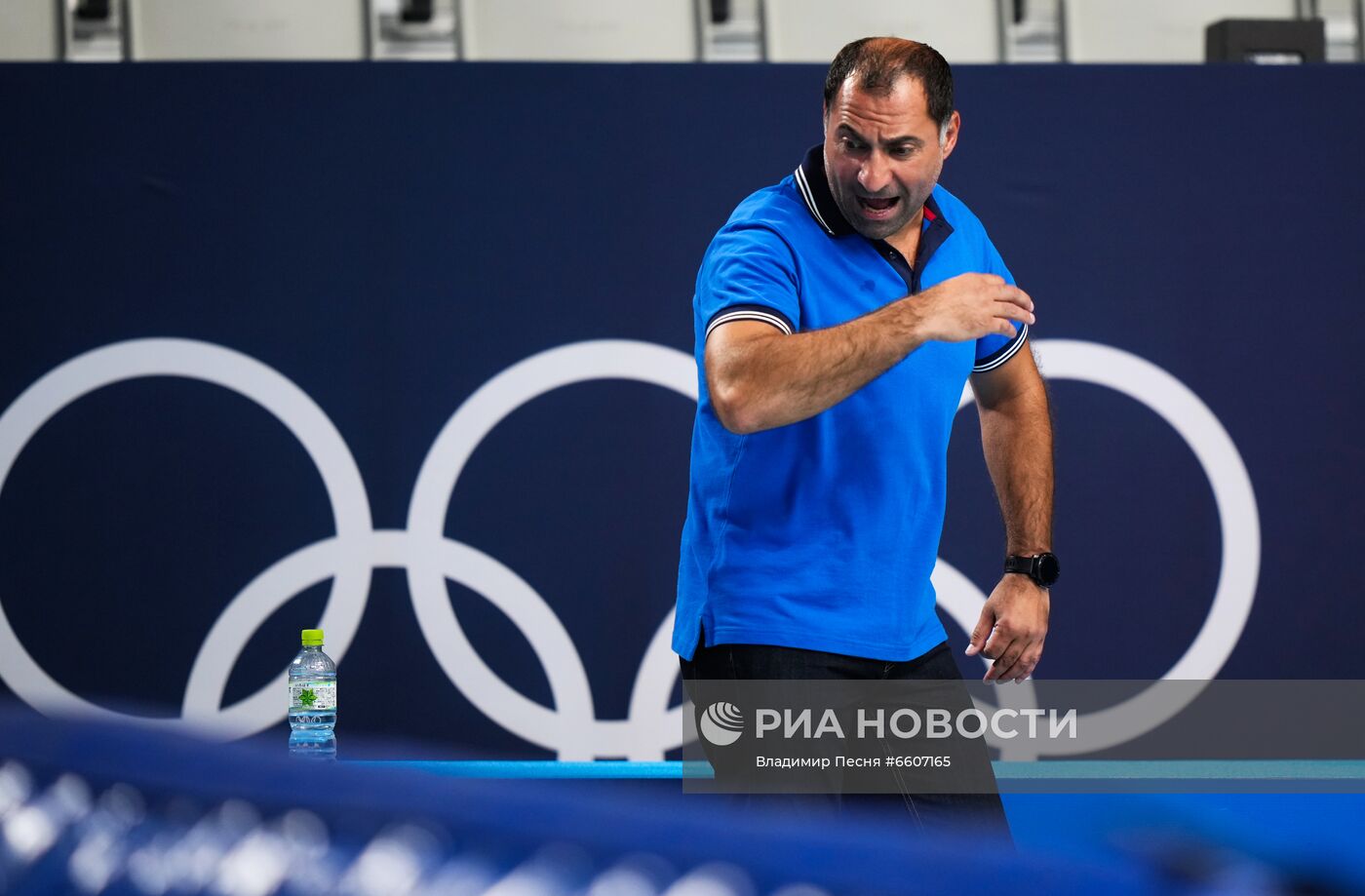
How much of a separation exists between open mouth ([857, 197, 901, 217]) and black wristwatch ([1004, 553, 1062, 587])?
0.56 m

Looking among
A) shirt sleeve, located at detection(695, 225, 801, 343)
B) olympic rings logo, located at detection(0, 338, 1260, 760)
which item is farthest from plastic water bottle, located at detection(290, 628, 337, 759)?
shirt sleeve, located at detection(695, 225, 801, 343)

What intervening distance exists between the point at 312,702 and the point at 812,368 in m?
1.80

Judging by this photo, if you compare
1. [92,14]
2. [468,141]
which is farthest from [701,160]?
[92,14]

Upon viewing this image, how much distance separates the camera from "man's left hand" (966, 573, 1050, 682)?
2121 mm

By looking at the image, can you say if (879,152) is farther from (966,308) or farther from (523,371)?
(523,371)

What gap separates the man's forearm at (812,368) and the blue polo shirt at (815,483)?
10cm

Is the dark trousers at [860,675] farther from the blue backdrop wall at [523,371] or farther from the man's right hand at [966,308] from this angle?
the blue backdrop wall at [523,371]

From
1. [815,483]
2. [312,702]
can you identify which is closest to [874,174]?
[815,483]

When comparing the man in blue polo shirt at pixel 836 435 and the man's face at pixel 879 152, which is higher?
the man's face at pixel 879 152

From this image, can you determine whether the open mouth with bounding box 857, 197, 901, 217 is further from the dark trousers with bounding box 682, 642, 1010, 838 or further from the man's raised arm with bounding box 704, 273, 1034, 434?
the dark trousers with bounding box 682, 642, 1010, 838

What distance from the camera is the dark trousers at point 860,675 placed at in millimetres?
1889

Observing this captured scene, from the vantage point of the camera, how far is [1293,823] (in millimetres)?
2377

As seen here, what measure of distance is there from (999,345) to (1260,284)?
2.49 metres

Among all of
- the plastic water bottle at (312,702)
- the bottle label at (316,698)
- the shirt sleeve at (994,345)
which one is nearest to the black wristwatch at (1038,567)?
the shirt sleeve at (994,345)
